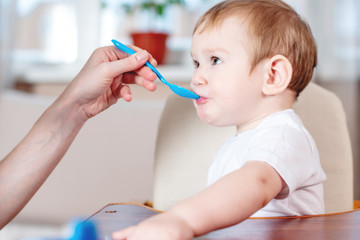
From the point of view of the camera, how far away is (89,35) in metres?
2.51

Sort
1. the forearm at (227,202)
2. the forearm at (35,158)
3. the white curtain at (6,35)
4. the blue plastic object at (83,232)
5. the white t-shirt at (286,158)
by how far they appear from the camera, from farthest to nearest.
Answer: the white curtain at (6,35) < the forearm at (35,158) < the white t-shirt at (286,158) < the forearm at (227,202) < the blue plastic object at (83,232)

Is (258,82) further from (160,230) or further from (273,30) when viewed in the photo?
(160,230)

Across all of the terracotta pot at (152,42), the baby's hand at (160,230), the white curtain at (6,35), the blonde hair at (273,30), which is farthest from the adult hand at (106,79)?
the white curtain at (6,35)

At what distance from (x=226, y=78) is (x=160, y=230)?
46 cm

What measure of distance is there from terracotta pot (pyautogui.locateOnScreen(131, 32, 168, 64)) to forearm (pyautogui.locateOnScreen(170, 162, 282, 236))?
1771 millimetres

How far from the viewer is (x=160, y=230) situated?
46 centimetres

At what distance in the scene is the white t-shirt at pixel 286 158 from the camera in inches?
28.2

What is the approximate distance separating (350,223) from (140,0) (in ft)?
6.66

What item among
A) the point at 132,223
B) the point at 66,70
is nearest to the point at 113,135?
the point at 66,70

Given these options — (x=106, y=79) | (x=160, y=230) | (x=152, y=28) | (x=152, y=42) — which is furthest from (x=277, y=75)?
(x=152, y=28)

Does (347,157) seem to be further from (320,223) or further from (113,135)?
(113,135)

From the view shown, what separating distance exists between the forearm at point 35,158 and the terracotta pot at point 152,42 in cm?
131

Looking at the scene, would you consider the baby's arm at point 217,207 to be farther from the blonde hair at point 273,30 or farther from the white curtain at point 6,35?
the white curtain at point 6,35

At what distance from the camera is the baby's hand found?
46 cm
